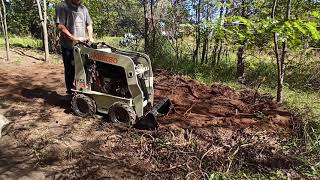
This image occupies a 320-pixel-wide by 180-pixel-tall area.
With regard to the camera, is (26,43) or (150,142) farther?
(26,43)

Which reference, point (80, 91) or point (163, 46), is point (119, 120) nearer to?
point (80, 91)

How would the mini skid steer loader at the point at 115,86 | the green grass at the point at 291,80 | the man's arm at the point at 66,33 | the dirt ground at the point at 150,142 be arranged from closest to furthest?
the dirt ground at the point at 150,142 < the green grass at the point at 291,80 < the mini skid steer loader at the point at 115,86 < the man's arm at the point at 66,33

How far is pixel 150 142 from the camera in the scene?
4547 mm

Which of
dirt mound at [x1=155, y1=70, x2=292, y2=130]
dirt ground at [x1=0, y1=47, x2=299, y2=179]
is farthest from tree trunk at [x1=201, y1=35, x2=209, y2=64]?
dirt ground at [x1=0, y1=47, x2=299, y2=179]

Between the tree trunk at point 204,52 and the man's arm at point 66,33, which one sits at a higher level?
the man's arm at point 66,33

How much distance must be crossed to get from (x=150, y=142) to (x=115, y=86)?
47.4 inches

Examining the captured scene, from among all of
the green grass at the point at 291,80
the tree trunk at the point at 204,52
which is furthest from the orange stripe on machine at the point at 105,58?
the tree trunk at the point at 204,52

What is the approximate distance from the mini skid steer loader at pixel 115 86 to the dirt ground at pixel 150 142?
18cm

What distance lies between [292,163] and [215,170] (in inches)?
36.2

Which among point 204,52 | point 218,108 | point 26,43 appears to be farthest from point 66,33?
point 26,43

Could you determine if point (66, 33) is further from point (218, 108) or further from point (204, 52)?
point (204, 52)

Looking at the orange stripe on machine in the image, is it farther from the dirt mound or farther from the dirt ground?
the dirt mound

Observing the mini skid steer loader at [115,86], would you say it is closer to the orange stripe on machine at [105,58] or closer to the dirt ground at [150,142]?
the orange stripe on machine at [105,58]

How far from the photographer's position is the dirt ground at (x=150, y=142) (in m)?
4.03
